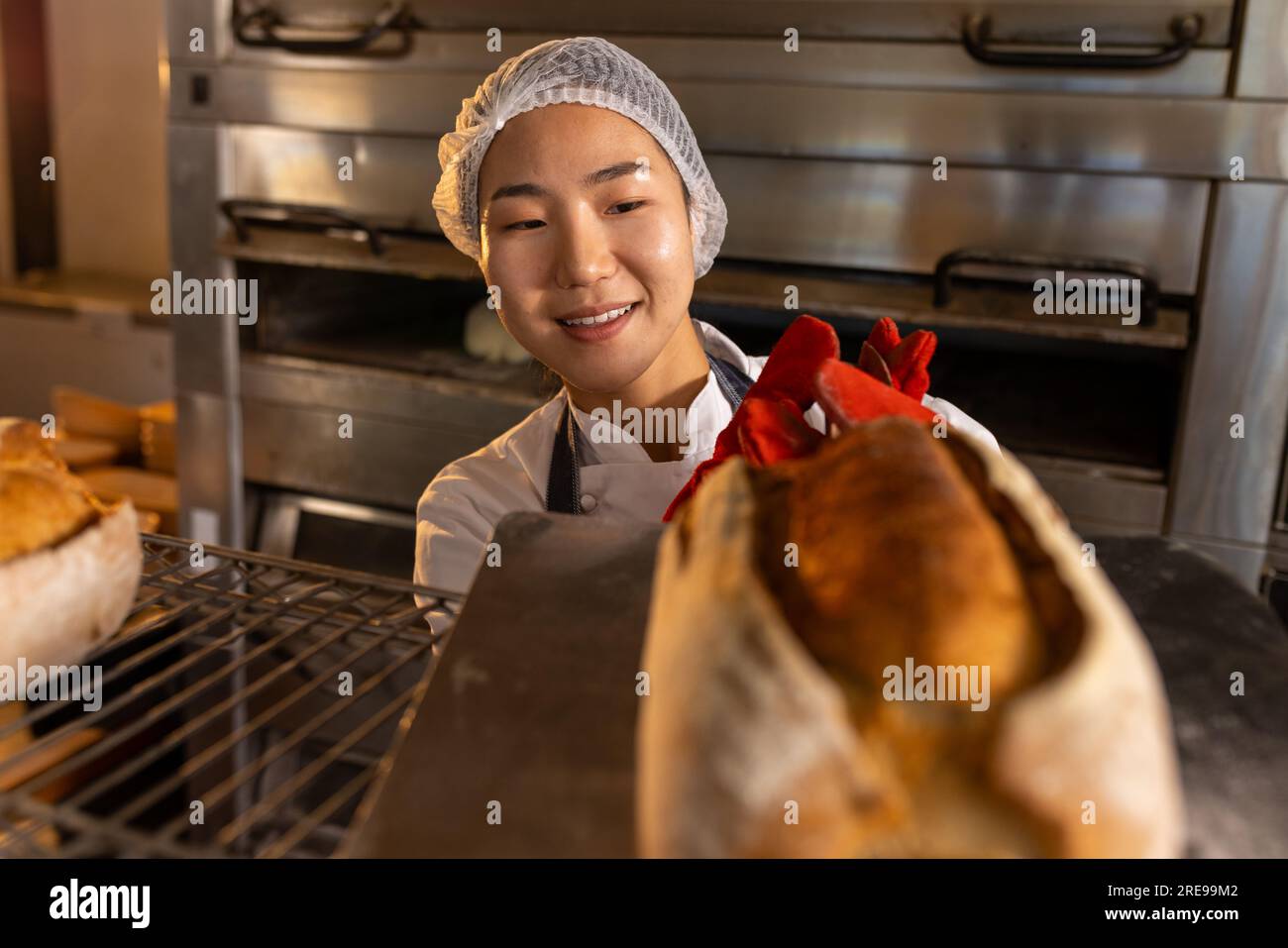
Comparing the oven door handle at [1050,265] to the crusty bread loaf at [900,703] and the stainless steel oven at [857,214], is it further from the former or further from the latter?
the crusty bread loaf at [900,703]

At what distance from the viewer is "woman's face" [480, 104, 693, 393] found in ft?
4.06

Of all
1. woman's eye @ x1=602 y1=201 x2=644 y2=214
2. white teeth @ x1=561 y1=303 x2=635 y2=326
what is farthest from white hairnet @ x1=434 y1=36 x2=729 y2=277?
white teeth @ x1=561 y1=303 x2=635 y2=326

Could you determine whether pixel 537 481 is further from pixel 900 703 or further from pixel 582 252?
pixel 900 703

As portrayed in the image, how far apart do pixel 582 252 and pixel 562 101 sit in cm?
21

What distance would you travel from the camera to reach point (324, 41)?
7.49ft

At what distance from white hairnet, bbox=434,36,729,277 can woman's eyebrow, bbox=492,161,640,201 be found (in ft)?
0.36

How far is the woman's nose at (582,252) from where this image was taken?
1.23 metres

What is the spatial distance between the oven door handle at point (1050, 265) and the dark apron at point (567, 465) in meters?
0.58

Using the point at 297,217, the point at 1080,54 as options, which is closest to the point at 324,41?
the point at 297,217

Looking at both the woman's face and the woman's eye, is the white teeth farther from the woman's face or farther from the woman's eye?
the woman's eye

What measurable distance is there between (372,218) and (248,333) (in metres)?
0.44
